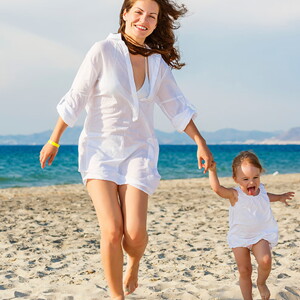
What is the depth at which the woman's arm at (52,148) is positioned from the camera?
3.55 meters

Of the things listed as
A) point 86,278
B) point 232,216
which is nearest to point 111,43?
point 232,216

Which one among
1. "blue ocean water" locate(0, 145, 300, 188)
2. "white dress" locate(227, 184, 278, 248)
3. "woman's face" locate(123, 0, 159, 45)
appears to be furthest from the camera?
"blue ocean water" locate(0, 145, 300, 188)

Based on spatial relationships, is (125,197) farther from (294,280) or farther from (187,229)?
(187,229)

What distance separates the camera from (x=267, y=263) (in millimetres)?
3900

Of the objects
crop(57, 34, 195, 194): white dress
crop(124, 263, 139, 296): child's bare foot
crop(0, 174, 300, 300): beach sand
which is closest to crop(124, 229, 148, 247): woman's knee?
crop(57, 34, 195, 194): white dress

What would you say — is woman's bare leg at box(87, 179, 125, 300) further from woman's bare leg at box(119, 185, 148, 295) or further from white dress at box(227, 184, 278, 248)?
white dress at box(227, 184, 278, 248)

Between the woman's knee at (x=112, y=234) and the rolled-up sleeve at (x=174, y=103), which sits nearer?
the woman's knee at (x=112, y=234)

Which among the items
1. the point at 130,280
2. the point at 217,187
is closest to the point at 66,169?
the point at 130,280

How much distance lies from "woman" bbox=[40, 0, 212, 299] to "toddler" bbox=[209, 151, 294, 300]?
0.38 m

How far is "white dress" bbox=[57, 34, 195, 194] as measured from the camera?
365cm

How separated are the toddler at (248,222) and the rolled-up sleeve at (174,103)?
0.44 m

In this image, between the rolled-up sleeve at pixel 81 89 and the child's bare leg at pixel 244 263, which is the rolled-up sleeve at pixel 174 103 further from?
the child's bare leg at pixel 244 263

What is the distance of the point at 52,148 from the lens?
356 cm

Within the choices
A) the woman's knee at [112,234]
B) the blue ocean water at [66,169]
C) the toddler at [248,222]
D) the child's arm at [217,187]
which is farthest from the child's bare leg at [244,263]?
the blue ocean water at [66,169]
